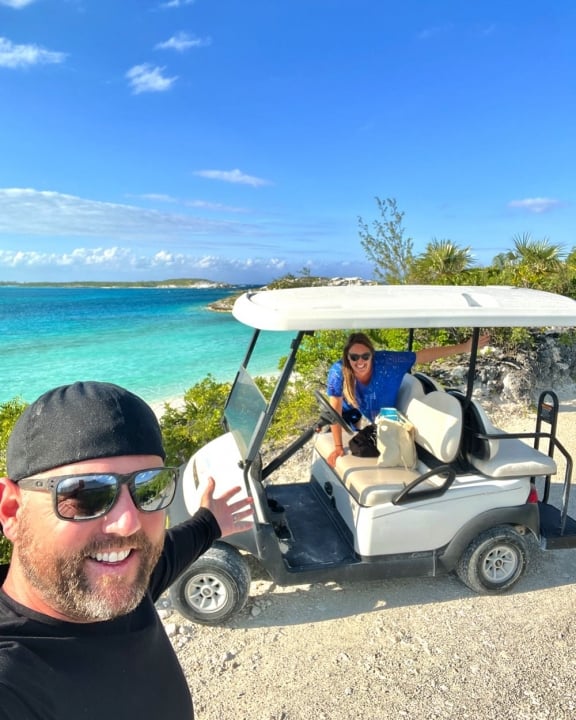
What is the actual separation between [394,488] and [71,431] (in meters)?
2.59

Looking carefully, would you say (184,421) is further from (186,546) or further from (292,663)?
(186,546)

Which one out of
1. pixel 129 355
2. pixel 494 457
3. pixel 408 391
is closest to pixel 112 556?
pixel 494 457

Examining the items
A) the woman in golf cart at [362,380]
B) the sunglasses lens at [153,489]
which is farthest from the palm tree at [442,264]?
the sunglasses lens at [153,489]

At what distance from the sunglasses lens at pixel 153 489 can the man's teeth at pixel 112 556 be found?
98 millimetres

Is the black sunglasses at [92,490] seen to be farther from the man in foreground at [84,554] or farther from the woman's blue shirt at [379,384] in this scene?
the woman's blue shirt at [379,384]

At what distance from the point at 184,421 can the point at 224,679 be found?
357 cm

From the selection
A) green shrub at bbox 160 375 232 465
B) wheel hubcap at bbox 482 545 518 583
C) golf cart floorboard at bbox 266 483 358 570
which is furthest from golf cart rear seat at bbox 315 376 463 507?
green shrub at bbox 160 375 232 465

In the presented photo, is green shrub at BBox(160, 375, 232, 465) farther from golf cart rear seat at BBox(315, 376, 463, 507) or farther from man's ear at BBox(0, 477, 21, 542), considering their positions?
man's ear at BBox(0, 477, 21, 542)

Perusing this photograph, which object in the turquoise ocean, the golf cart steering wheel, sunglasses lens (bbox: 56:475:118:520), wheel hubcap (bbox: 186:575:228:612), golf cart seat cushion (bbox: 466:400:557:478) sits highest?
sunglasses lens (bbox: 56:475:118:520)

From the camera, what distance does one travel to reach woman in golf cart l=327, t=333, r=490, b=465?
13.0 ft

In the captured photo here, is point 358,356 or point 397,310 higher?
point 397,310

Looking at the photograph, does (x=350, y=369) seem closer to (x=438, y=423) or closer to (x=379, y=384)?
(x=379, y=384)

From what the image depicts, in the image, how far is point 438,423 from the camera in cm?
361

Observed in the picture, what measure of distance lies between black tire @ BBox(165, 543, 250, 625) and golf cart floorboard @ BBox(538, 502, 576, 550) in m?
2.05
